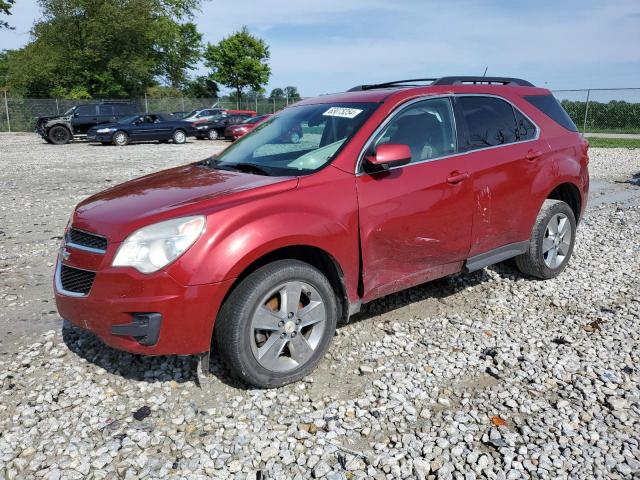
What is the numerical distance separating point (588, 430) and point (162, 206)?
8.83ft

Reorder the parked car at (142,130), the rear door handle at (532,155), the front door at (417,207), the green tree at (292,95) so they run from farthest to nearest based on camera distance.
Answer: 1. the green tree at (292,95)
2. the parked car at (142,130)
3. the rear door handle at (532,155)
4. the front door at (417,207)

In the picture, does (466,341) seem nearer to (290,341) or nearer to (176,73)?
(290,341)

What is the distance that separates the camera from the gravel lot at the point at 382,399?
2727mm

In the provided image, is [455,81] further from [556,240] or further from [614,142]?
[614,142]


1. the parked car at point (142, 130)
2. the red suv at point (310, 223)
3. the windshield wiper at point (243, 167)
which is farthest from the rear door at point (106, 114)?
the windshield wiper at point (243, 167)

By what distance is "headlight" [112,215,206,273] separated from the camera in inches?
117

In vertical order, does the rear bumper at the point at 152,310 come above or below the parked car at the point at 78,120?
below

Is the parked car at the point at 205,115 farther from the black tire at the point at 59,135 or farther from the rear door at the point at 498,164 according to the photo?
the rear door at the point at 498,164

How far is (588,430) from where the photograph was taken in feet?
9.60

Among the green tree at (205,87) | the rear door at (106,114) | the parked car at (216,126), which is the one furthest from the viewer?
the green tree at (205,87)

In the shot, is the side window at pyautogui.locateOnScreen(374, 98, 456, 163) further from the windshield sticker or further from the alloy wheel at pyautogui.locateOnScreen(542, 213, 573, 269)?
the alloy wheel at pyautogui.locateOnScreen(542, 213, 573, 269)

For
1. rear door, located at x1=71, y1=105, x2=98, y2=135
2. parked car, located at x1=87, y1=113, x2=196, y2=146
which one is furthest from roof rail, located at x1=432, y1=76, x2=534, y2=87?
rear door, located at x1=71, y1=105, x2=98, y2=135

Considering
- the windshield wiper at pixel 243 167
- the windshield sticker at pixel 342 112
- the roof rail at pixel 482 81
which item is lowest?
the windshield wiper at pixel 243 167

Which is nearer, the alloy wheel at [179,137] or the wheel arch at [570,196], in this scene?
the wheel arch at [570,196]
